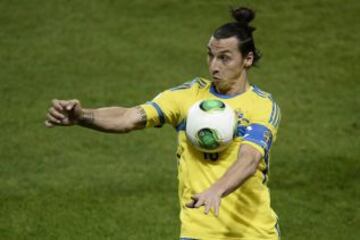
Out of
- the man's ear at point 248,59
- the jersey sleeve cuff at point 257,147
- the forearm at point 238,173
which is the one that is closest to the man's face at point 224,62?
the man's ear at point 248,59

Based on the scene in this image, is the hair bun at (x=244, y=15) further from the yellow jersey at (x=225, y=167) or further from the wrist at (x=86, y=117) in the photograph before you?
the wrist at (x=86, y=117)

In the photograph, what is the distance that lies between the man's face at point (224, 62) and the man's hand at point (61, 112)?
3.69 ft

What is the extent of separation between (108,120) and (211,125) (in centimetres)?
74

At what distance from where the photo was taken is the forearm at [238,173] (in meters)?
5.53

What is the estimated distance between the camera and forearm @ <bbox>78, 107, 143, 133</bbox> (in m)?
6.12

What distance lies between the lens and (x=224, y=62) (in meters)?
6.48

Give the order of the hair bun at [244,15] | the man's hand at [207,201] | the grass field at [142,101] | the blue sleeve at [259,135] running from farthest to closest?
the grass field at [142,101] < the hair bun at [244,15] < the blue sleeve at [259,135] < the man's hand at [207,201]

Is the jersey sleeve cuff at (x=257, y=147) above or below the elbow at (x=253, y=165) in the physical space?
above

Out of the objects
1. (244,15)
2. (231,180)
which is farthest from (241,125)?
(244,15)

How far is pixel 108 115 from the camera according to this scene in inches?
248

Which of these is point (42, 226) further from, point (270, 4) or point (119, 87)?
point (270, 4)

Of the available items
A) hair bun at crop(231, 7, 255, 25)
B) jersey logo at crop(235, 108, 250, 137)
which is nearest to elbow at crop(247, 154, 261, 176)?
jersey logo at crop(235, 108, 250, 137)

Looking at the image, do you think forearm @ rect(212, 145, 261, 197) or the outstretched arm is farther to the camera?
the outstretched arm

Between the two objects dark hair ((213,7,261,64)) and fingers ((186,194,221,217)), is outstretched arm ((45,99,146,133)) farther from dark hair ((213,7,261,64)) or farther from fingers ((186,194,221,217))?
fingers ((186,194,221,217))
